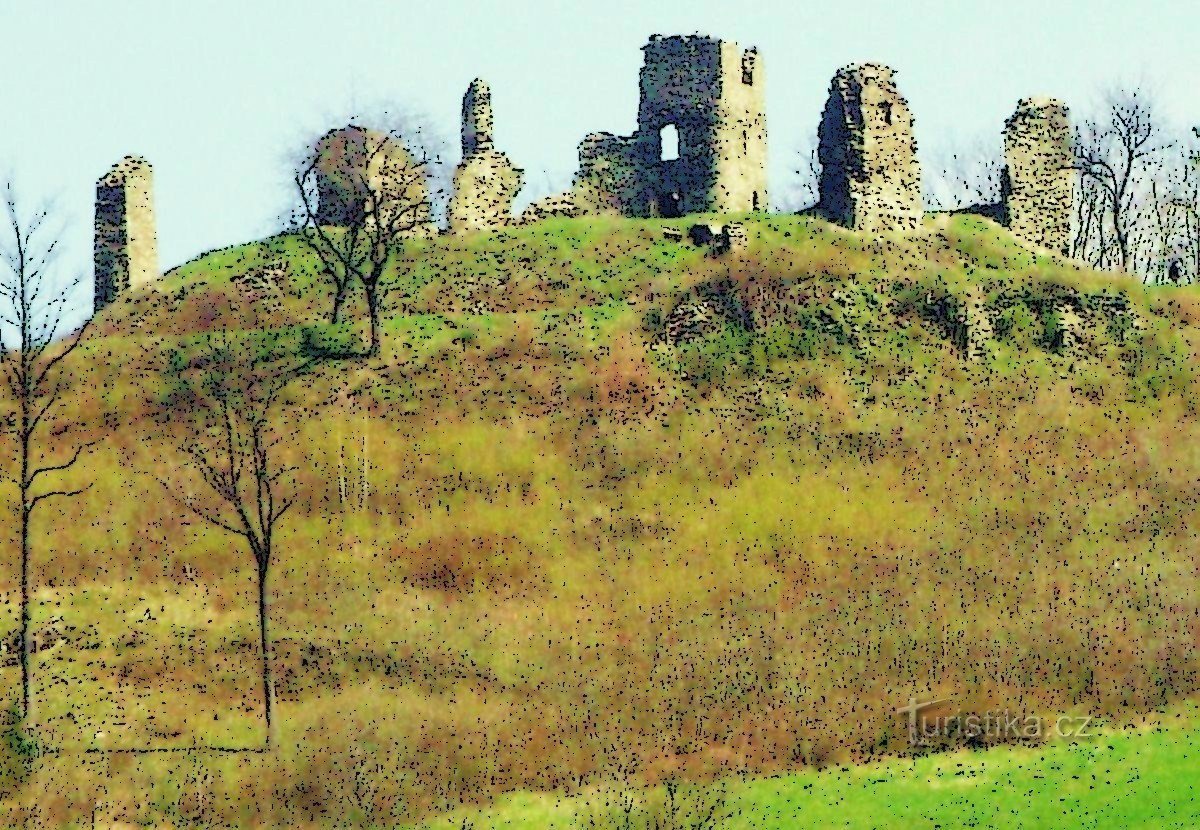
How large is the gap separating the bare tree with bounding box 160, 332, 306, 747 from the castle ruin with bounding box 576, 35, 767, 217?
1788 cm

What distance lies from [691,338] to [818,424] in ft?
18.8

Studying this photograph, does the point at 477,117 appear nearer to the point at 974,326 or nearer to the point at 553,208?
the point at 553,208

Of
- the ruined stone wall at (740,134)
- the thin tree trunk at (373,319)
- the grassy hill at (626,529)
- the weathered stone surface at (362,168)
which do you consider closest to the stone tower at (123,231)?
the grassy hill at (626,529)

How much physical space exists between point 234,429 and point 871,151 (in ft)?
76.7

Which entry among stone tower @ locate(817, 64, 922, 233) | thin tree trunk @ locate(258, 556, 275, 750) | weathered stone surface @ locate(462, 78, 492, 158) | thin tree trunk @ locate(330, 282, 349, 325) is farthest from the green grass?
weathered stone surface @ locate(462, 78, 492, 158)

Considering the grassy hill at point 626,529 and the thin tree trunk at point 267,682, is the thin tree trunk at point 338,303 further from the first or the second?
the thin tree trunk at point 267,682

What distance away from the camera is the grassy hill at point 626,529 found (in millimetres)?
30969

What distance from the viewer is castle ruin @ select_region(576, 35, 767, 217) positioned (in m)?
61.3

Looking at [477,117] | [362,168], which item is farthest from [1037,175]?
[362,168]

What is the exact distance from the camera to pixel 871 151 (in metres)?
53.5

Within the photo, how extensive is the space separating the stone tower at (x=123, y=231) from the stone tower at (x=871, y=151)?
27.6 meters

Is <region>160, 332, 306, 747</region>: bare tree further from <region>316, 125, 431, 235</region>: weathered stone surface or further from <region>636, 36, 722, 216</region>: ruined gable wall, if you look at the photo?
<region>636, 36, 722, 216</region>: ruined gable wall

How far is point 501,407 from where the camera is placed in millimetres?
45562

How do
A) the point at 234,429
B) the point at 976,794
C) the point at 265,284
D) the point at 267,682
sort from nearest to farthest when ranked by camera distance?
the point at 976,794, the point at 267,682, the point at 234,429, the point at 265,284
